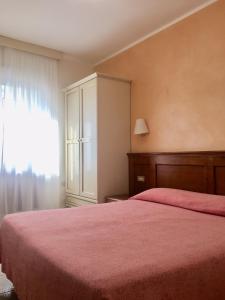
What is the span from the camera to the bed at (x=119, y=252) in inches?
36.6

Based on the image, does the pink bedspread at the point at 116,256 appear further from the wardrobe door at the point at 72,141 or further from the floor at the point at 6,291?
the wardrobe door at the point at 72,141

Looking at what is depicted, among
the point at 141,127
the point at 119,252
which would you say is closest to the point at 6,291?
the point at 119,252

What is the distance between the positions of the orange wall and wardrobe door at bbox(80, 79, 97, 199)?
525 mm

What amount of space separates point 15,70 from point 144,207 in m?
2.46

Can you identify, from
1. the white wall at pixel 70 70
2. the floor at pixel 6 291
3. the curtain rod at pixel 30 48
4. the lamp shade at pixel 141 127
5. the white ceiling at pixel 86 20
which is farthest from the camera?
the white wall at pixel 70 70

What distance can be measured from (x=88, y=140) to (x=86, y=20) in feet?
4.42

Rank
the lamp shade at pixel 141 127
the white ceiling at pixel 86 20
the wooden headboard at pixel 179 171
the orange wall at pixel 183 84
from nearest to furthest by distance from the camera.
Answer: the wooden headboard at pixel 179 171, the orange wall at pixel 183 84, the white ceiling at pixel 86 20, the lamp shade at pixel 141 127

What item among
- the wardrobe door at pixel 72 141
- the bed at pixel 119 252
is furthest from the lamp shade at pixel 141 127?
the bed at pixel 119 252

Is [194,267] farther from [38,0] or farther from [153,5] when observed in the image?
[38,0]

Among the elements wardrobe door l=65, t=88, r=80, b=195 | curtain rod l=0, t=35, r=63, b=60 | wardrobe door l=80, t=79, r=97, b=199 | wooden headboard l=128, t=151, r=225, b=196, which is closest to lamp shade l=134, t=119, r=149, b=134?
wooden headboard l=128, t=151, r=225, b=196

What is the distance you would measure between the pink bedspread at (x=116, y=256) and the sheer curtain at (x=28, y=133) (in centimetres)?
158

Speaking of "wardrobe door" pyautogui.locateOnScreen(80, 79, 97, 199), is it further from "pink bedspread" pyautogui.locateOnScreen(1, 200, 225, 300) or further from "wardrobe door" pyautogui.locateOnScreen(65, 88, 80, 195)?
"pink bedspread" pyautogui.locateOnScreen(1, 200, 225, 300)

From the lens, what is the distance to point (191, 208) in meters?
2.00

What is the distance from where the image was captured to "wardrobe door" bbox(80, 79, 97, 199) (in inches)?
A: 125
